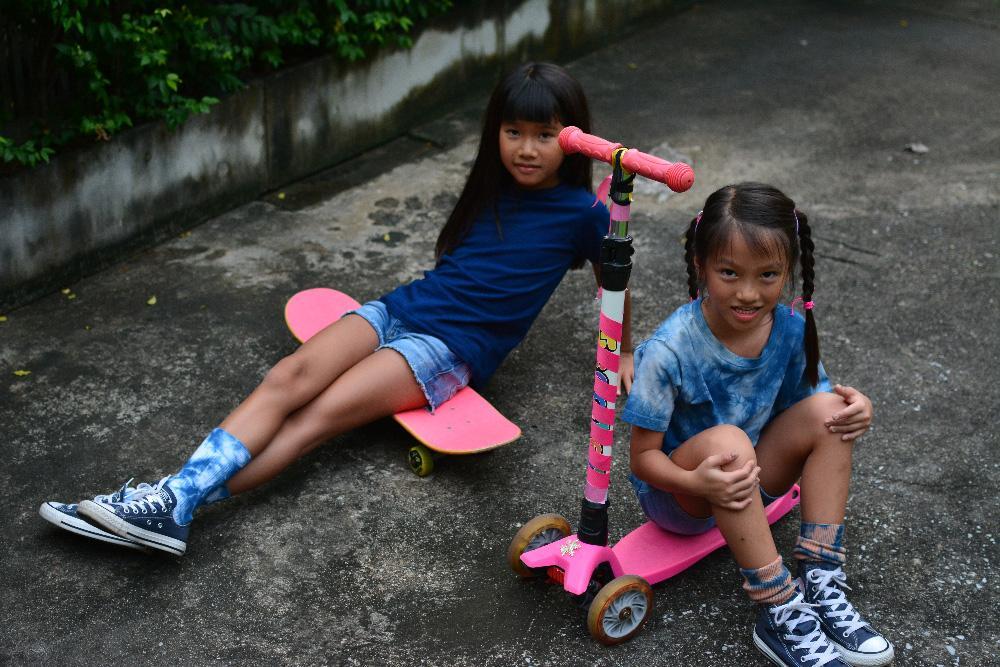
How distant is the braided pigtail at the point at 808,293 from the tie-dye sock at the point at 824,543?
0.33m

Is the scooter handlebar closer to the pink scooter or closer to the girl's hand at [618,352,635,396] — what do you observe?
the pink scooter

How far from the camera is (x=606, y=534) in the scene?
102 inches

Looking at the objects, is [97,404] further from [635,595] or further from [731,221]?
[731,221]

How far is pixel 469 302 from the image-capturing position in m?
3.29

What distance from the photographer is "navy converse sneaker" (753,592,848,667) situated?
96.4 inches

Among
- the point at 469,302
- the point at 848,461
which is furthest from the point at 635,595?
the point at 469,302

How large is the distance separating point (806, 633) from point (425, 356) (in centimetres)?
126

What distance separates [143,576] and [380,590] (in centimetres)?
58

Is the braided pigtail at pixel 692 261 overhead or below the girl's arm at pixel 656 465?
overhead

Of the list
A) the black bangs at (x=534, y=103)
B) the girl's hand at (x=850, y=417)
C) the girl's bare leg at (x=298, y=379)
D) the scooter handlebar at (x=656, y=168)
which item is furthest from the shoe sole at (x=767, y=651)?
the black bangs at (x=534, y=103)

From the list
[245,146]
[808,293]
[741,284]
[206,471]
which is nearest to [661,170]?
[741,284]

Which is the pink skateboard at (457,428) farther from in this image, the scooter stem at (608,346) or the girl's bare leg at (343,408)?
the scooter stem at (608,346)

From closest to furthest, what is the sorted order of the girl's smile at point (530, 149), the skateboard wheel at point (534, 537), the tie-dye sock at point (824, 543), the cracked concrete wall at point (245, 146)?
the tie-dye sock at point (824, 543), the skateboard wheel at point (534, 537), the girl's smile at point (530, 149), the cracked concrete wall at point (245, 146)

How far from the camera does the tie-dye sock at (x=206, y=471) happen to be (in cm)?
280
